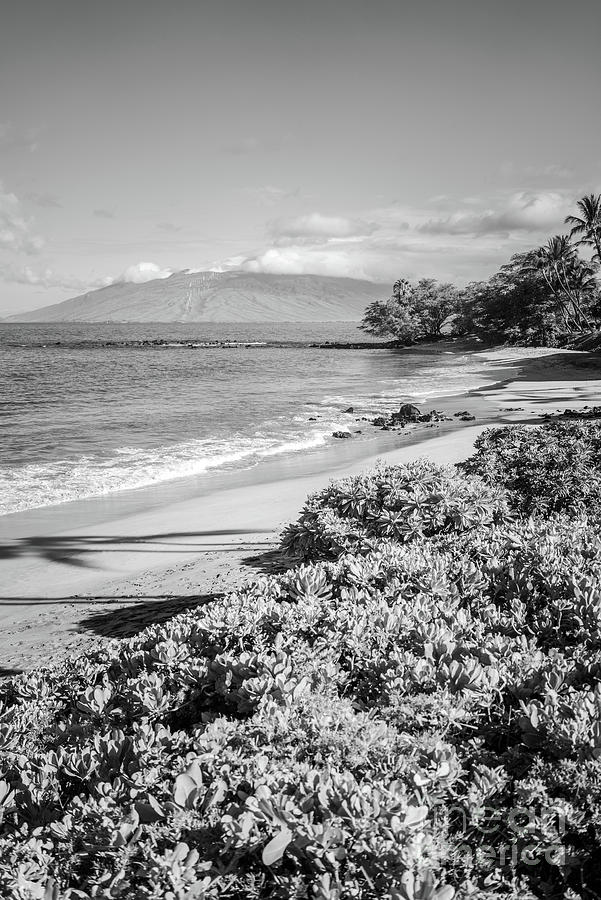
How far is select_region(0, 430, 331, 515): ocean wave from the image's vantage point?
13930 millimetres

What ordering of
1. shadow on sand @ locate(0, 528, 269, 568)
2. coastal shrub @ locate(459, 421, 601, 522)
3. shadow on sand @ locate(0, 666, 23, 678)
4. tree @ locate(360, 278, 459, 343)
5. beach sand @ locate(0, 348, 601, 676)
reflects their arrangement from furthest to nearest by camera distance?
Answer: tree @ locate(360, 278, 459, 343) < shadow on sand @ locate(0, 528, 269, 568) < coastal shrub @ locate(459, 421, 601, 522) < beach sand @ locate(0, 348, 601, 676) < shadow on sand @ locate(0, 666, 23, 678)

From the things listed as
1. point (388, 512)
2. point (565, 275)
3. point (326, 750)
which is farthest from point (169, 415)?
point (565, 275)

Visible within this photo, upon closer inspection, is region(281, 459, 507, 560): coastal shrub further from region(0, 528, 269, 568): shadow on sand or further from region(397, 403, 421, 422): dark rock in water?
region(397, 403, 421, 422): dark rock in water

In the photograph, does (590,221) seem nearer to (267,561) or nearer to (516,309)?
(516,309)

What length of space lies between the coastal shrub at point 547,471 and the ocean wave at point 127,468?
9066 mm

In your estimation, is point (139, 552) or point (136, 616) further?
point (139, 552)

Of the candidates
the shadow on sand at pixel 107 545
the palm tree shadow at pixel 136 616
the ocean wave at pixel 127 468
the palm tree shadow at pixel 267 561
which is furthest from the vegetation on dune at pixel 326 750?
Result: the ocean wave at pixel 127 468

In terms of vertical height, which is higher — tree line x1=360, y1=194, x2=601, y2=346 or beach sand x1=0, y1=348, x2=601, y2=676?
tree line x1=360, y1=194, x2=601, y2=346

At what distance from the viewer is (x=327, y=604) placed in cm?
381

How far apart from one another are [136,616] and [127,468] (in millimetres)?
10229

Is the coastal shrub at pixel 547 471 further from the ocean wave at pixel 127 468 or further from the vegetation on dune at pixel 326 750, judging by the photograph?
the ocean wave at pixel 127 468

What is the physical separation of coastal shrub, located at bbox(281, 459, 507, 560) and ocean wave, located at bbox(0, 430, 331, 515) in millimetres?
8923

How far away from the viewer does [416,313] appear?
10044 cm

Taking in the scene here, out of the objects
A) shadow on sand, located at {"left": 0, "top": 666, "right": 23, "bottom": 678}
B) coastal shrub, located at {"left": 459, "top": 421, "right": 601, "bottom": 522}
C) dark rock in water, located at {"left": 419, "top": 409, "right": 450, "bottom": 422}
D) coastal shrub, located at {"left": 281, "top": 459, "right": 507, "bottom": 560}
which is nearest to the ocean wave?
dark rock in water, located at {"left": 419, "top": 409, "right": 450, "bottom": 422}
